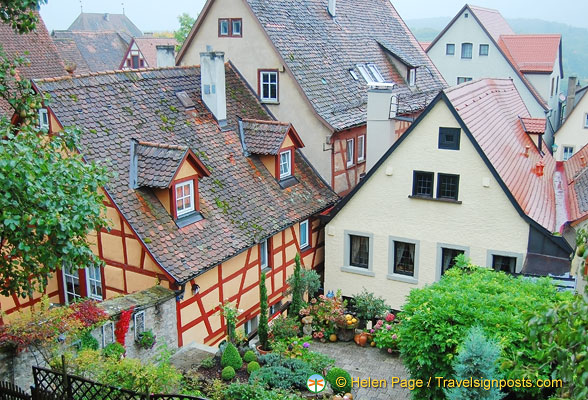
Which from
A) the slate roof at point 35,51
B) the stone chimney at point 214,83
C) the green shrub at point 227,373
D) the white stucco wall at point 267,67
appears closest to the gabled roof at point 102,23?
the slate roof at point 35,51

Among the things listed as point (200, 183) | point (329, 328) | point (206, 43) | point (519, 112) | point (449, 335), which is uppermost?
point (206, 43)

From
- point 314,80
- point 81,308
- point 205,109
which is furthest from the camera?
point 314,80

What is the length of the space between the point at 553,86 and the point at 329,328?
32443mm

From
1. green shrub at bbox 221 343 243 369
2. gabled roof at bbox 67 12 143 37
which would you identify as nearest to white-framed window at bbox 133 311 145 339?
green shrub at bbox 221 343 243 369

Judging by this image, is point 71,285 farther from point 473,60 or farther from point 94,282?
point 473,60

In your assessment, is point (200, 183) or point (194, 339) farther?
point (200, 183)

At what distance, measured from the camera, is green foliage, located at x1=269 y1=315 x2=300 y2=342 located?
15797 millimetres

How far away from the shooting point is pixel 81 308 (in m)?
11.9

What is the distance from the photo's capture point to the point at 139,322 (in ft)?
42.2

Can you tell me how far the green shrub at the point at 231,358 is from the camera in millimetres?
13219

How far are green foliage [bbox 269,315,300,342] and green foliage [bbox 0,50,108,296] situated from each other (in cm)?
709

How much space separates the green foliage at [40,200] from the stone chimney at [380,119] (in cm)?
1157

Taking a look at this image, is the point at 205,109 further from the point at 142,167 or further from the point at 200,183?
the point at 142,167

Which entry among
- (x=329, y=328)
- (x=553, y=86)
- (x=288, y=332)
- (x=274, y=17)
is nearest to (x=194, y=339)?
(x=288, y=332)
